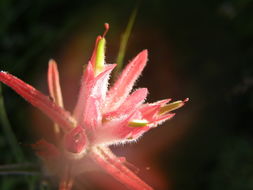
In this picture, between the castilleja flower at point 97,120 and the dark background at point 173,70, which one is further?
the dark background at point 173,70

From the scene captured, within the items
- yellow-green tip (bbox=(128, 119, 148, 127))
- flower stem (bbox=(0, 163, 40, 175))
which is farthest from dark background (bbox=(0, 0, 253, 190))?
yellow-green tip (bbox=(128, 119, 148, 127))

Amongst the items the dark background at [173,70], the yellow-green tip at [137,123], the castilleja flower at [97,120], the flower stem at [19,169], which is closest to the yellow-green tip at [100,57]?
the castilleja flower at [97,120]

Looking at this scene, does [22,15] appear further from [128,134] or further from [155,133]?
[128,134]

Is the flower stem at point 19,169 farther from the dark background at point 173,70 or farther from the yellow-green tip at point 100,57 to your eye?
the dark background at point 173,70

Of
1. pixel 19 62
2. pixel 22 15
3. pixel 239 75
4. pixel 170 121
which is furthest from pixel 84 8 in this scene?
pixel 239 75

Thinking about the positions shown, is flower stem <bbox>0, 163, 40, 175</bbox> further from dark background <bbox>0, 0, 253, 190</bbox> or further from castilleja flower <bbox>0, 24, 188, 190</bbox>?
dark background <bbox>0, 0, 253, 190</bbox>

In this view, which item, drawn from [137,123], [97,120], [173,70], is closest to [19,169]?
[97,120]

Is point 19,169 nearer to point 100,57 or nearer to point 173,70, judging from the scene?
point 100,57
